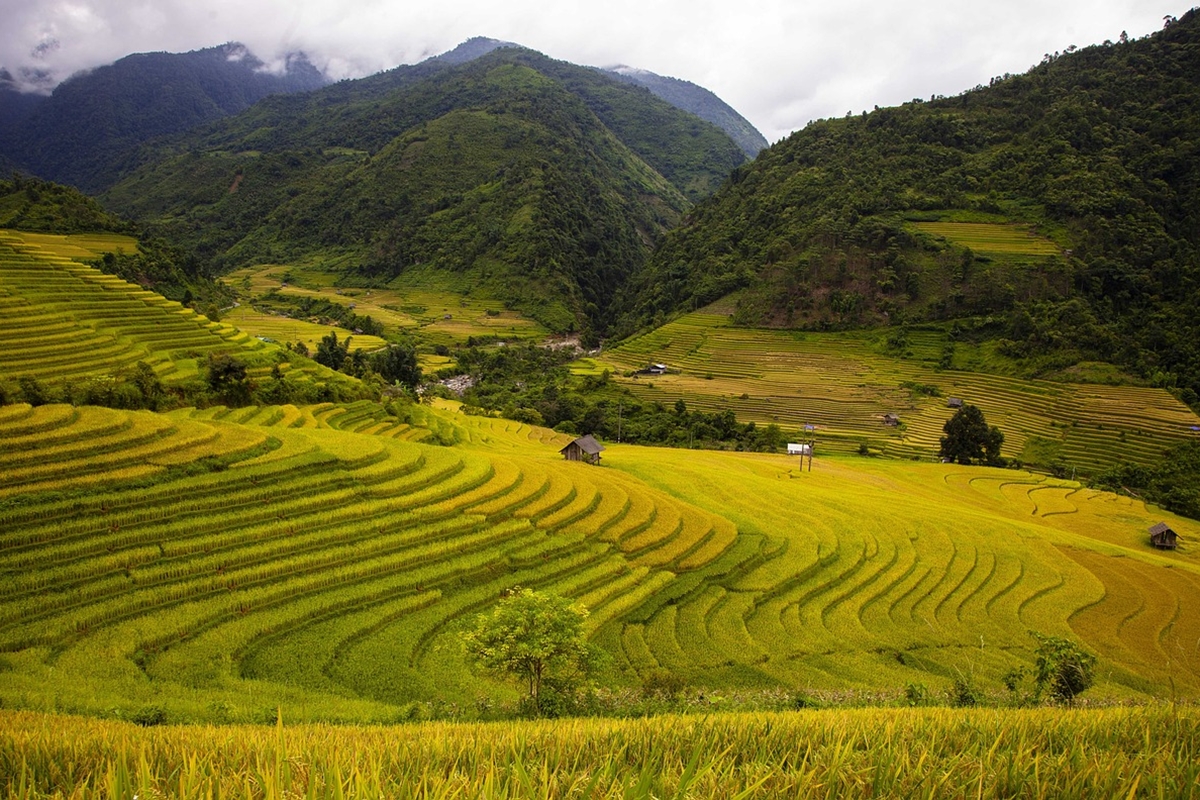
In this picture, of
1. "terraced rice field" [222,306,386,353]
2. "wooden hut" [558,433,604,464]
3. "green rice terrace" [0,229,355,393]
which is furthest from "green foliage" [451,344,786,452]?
"green rice terrace" [0,229,355,393]

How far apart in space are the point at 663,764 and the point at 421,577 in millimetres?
13278

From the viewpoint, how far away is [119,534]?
12.5 metres

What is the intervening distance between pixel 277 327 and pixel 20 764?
235ft

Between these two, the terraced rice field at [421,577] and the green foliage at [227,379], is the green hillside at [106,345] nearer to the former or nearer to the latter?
the green foliage at [227,379]

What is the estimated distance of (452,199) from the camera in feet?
412

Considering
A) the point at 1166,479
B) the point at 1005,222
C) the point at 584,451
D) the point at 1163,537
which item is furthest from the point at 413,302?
the point at 1163,537

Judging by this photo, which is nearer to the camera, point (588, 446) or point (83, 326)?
point (83, 326)

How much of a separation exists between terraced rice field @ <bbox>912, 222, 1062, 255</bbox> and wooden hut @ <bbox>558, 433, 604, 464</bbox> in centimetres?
6346

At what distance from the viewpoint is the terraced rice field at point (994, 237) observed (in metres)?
69.8

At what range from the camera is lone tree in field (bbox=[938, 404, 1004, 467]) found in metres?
46.2

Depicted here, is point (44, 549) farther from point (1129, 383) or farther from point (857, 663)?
point (1129, 383)

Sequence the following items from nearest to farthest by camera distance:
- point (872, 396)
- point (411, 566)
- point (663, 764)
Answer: point (663, 764) < point (411, 566) < point (872, 396)

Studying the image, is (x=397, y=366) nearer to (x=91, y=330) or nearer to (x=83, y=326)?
(x=83, y=326)

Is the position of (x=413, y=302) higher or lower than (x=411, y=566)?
higher
